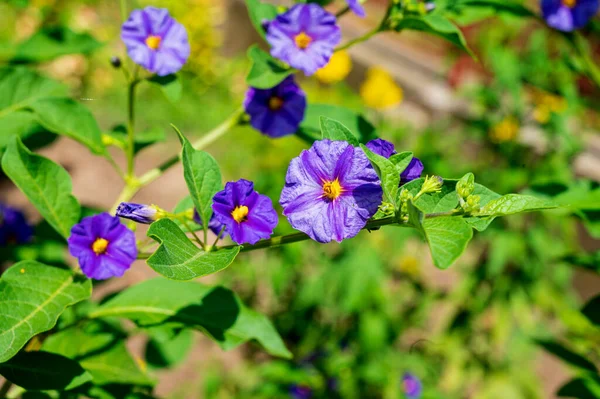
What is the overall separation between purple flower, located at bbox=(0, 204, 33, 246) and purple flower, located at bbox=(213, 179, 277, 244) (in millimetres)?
858

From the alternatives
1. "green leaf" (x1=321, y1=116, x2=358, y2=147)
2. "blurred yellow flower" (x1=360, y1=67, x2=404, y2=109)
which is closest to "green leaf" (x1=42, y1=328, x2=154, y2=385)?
"green leaf" (x1=321, y1=116, x2=358, y2=147)

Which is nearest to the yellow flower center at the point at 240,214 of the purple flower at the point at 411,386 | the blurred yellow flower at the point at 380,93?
the purple flower at the point at 411,386

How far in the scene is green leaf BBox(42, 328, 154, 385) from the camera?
3.93 ft

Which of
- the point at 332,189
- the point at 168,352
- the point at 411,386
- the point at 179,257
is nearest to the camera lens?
the point at 179,257

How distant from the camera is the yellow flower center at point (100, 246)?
1025mm

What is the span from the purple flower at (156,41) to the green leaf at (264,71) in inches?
5.9

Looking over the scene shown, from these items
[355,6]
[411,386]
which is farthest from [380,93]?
[355,6]

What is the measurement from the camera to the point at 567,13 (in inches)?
62.8

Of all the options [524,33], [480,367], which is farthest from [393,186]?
[524,33]

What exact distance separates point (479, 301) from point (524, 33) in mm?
2925

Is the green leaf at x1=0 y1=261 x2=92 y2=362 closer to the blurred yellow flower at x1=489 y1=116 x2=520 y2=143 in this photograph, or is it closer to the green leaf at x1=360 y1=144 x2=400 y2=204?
the green leaf at x1=360 y1=144 x2=400 y2=204

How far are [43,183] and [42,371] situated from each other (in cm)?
35

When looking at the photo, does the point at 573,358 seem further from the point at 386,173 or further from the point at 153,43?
the point at 153,43

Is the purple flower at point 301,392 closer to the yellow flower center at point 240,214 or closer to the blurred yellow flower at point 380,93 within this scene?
the yellow flower center at point 240,214
